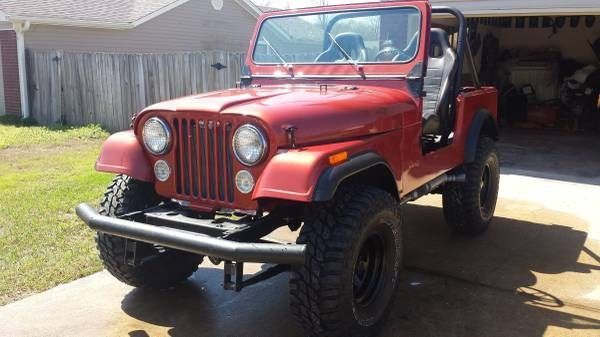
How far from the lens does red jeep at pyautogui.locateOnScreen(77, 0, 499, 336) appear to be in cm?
286

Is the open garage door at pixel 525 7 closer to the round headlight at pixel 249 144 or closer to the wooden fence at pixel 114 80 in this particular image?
the wooden fence at pixel 114 80

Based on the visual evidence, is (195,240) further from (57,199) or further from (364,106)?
(57,199)

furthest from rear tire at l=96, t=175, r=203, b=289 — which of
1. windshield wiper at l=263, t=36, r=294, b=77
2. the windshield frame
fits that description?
the windshield frame

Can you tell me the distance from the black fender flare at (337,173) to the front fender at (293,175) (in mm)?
22

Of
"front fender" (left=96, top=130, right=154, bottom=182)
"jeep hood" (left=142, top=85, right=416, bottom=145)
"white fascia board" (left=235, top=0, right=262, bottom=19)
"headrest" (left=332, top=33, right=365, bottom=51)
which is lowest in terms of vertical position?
"front fender" (left=96, top=130, right=154, bottom=182)

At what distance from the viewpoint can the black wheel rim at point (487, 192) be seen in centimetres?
543

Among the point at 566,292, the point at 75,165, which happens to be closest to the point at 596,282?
the point at 566,292

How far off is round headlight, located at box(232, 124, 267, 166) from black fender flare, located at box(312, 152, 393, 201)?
378mm

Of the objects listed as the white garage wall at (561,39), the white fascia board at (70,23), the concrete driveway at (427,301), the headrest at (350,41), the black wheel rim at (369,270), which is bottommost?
the concrete driveway at (427,301)

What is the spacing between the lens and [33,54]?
529 inches

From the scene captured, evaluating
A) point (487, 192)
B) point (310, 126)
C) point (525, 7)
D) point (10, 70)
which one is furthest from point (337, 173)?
point (10, 70)

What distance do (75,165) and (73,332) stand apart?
5414 millimetres

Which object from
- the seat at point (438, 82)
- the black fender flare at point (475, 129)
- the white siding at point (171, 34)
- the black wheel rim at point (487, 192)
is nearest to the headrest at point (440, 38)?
the seat at point (438, 82)

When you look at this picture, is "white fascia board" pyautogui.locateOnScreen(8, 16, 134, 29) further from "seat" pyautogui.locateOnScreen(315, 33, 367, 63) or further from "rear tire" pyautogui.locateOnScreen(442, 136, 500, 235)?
"rear tire" pyautogui.locateOnScreen(442, 136, 500, 235)
